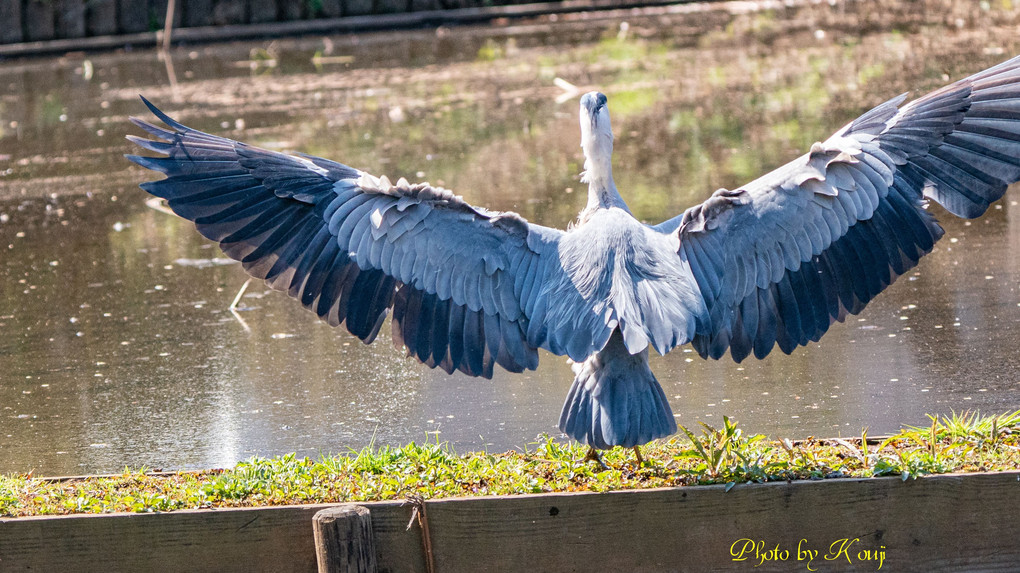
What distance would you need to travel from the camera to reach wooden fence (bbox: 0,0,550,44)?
20.7m

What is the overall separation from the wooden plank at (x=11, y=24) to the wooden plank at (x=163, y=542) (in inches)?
745

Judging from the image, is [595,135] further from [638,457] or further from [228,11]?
[228,11]

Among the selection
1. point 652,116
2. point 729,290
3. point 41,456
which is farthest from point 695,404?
point 652,116

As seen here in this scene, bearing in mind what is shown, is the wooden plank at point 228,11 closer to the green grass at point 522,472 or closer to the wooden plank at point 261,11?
the wooden plank at point 261,11

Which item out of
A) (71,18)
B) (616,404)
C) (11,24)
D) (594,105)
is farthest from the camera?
(71,18)

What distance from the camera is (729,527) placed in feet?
11.8

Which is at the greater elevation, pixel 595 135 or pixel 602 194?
pixel 595 135

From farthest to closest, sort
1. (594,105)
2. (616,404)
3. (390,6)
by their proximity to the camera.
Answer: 1. (390,6)
2. (594,105)
3. (616,404)

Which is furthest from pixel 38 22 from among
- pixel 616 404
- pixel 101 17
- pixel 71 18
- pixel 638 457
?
pixel 616 404

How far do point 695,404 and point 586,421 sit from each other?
181cm

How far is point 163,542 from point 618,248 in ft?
5.61

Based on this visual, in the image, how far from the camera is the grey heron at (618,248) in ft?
13.1

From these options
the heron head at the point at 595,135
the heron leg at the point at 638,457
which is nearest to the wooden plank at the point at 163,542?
the heron leg at the point at 638,457

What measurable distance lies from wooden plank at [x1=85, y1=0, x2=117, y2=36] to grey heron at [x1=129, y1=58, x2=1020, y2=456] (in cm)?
1784
